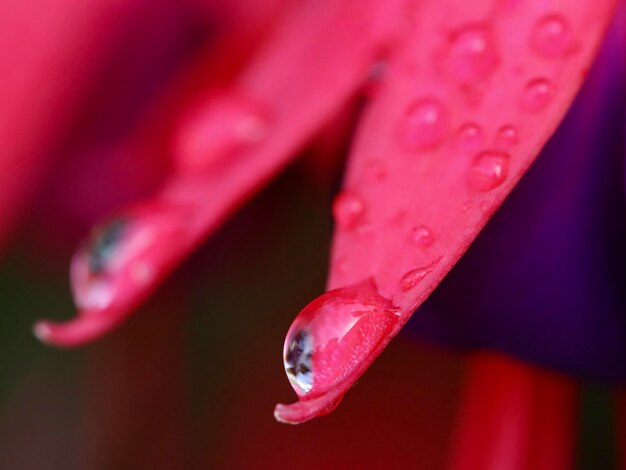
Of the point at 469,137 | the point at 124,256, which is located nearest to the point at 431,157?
the point at 469,137

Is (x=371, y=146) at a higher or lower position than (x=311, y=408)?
higher

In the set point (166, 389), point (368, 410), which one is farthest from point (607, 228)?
point (166, 389)

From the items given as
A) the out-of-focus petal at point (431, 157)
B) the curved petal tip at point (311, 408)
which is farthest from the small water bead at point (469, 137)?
the curved petal tip at point (311, 408)

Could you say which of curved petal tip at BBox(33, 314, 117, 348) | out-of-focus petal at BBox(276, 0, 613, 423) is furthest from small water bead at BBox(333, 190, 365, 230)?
curved petal tip at BBox(33, 314, 117, 348)

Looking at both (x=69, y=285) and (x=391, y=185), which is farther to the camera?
(x=69, y=285)

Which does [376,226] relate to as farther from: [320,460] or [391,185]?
[320,460]

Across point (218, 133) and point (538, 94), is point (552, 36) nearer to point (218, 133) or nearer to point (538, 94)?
point (538, 94)
